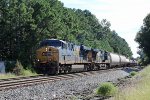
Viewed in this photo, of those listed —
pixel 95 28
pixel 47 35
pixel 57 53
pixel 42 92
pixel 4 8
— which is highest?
pixel 95 28

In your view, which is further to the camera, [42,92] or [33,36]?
[33,36]

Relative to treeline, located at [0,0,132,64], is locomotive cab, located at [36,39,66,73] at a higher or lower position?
lower

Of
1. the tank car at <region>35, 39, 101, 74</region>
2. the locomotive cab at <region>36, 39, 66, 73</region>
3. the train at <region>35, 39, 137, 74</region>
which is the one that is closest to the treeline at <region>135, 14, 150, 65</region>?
the train at <region>35, 39, 137, 74</region>

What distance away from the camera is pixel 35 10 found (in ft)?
168

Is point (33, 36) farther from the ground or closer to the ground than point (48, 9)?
closer to the ground

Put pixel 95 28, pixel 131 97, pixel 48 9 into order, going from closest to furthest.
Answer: pixel 131 97 → pixel 48 9 → pixel 95 28

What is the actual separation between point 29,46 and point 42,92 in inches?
1120

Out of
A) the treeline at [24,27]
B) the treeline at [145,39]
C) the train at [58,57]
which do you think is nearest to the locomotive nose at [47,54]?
the train at [58,57]

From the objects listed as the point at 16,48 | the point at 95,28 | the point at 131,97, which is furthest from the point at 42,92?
the point at 95,28

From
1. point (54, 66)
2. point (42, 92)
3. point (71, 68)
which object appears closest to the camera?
point (42, 92)

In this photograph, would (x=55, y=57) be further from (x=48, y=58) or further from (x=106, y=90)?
(x=106, y=90)

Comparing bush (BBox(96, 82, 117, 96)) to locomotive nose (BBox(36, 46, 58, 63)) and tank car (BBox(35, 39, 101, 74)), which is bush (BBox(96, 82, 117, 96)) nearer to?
tank car (BBox(35, 39, 101, 74))

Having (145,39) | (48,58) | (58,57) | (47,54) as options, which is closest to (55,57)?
(58,57)

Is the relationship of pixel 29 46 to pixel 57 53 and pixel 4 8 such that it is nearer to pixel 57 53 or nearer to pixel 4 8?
pixel 4 8
